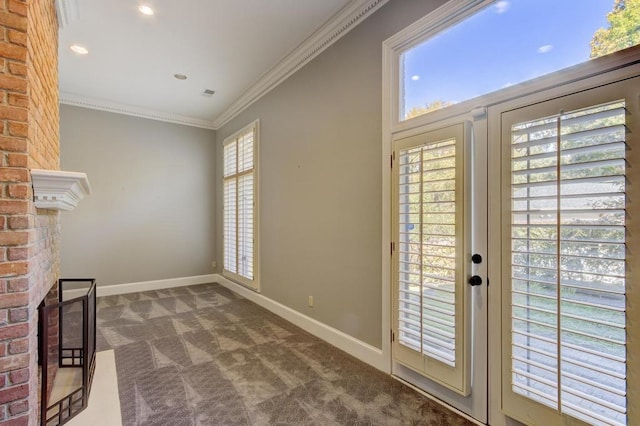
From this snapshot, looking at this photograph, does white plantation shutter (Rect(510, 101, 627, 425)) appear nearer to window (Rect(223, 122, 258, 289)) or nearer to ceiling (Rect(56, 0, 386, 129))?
ceiling (Rect(56, 0, 386, 129))

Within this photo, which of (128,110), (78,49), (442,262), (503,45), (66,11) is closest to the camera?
(503,45)

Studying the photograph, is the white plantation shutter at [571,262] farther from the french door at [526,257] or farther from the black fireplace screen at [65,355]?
the black fireplace screen at [65,355]

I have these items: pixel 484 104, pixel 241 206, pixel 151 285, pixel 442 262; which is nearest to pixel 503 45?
pixel 484 104

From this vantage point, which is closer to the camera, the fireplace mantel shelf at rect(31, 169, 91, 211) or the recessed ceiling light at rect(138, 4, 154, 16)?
the fireplace mantel shelf at rect(31, 169, 91, 211)

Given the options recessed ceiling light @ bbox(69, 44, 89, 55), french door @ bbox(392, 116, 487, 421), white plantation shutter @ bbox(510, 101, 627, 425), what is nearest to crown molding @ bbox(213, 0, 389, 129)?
french door @ bbox(392, 116, 487, 421)

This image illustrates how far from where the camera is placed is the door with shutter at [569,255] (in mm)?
1402

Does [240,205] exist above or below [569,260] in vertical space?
above

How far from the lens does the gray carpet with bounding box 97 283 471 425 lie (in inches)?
79.8

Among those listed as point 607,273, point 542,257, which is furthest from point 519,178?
point 607,273

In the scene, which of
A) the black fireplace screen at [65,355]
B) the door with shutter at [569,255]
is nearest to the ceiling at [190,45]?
the door with shutter at [569,255]

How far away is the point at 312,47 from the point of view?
331 cm

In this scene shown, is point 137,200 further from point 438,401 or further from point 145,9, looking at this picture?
point 438,401

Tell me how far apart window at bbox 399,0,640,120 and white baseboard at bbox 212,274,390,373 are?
199cm

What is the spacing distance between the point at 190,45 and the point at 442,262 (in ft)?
11.0
